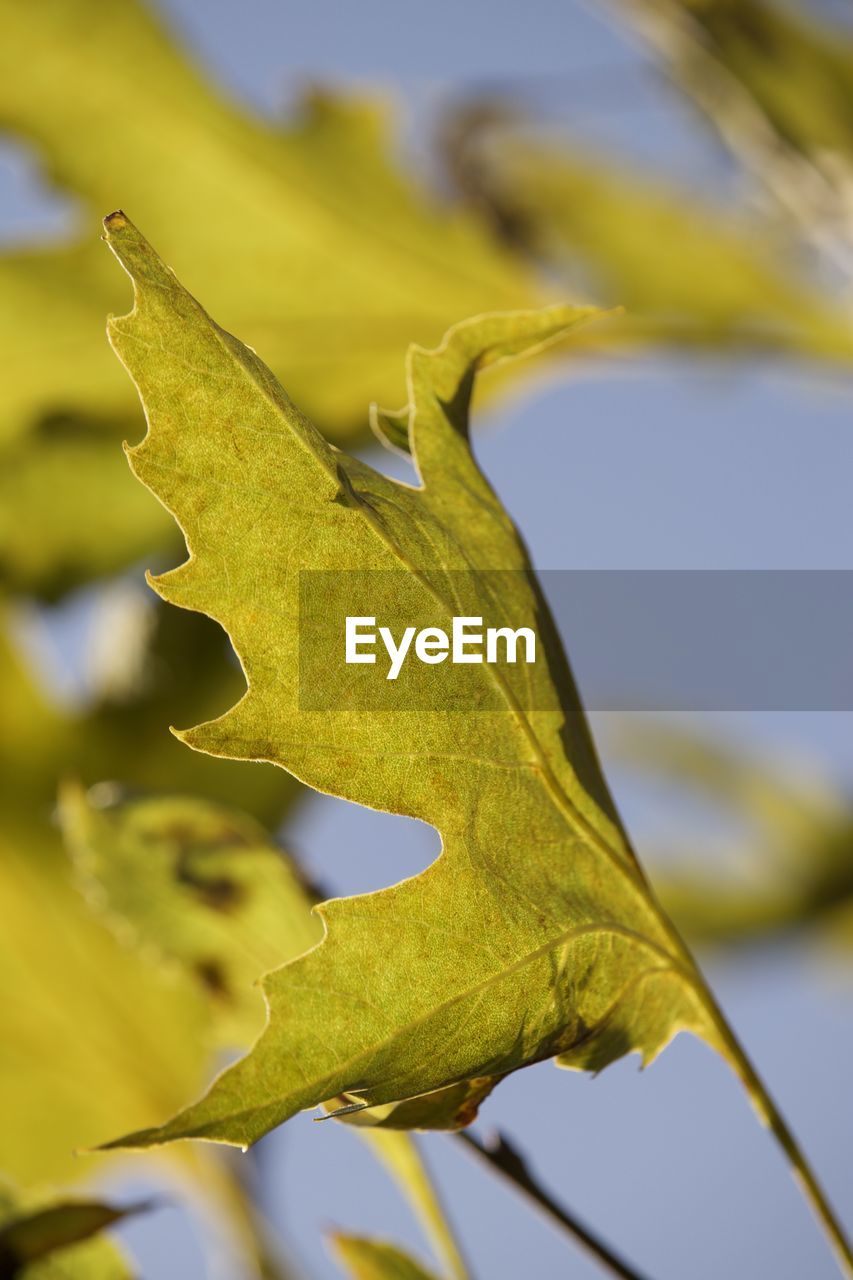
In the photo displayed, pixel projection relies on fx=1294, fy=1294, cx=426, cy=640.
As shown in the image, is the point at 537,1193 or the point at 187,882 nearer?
the point at 537,1193

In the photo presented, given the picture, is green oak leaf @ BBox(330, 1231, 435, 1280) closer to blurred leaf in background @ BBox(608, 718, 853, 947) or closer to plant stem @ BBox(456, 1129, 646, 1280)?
plant stem @ BBox(456, 1129, 646, 1280)

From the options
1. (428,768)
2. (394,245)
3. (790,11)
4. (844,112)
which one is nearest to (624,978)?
(428,768)

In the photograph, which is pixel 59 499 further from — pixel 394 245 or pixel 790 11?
pixel 790 11
